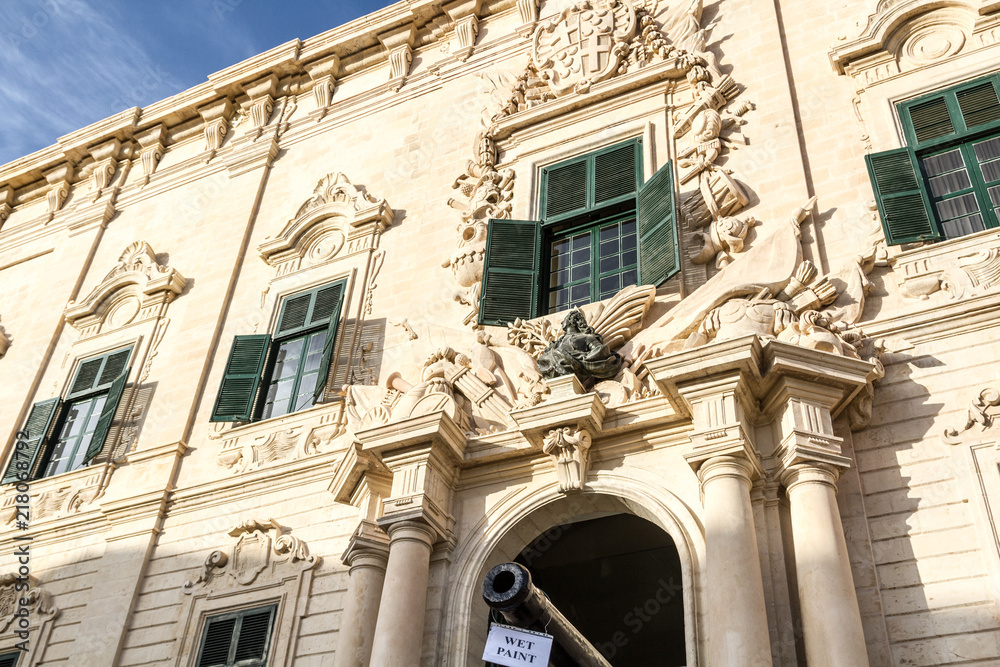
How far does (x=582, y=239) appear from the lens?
1255cm

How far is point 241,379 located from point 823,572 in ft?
26.8

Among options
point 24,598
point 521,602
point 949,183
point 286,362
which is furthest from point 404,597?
point 949,183

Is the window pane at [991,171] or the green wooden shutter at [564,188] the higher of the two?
the green wooden shutter at [564,188]

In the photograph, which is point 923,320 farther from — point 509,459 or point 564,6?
point 564,6

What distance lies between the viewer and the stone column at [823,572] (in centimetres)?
716

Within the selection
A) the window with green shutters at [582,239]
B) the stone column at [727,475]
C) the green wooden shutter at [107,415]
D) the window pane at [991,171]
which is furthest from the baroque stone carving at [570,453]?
the green wooden shutter at [107,415]

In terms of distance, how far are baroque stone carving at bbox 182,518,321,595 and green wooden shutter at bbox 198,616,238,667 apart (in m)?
0.46

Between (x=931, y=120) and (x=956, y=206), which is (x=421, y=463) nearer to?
(x=956, y=206)

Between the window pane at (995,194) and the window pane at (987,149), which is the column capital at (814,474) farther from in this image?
the window pane at (987,149)

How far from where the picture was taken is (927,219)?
Answer: 999 centimetres

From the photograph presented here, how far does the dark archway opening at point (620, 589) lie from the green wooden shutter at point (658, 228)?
3557mm

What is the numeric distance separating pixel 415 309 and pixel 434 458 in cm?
329

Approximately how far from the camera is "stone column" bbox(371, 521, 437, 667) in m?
8.67

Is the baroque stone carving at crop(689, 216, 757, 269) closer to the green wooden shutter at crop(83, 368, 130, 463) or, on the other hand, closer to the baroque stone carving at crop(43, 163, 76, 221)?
the green wooden shutter at crop(83, 368, 130, 463)
